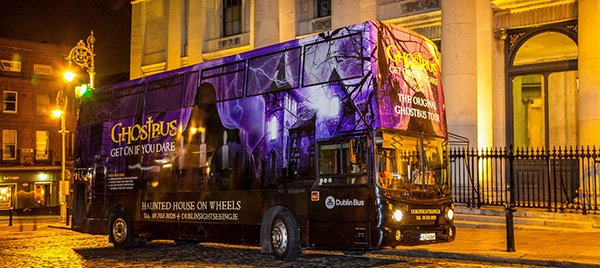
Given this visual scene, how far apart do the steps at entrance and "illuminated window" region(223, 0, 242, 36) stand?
50.5ft

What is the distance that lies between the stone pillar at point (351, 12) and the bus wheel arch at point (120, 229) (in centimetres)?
1155

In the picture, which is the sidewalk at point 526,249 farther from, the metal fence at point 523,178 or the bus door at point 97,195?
the bus door at point 97,195

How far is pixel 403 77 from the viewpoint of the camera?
11656mm

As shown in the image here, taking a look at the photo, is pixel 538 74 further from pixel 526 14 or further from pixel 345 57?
pixel 345 57

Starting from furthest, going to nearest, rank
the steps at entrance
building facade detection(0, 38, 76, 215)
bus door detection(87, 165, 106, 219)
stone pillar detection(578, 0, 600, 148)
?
building facade detection(0, 38, 76, 215), stone pillar detection(578, 0, 600, 148), bus door detection(87, 165, 106, 219), the steps at entrance

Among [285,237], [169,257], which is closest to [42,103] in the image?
[169,257]

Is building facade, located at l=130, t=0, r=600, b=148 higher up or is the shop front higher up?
building facade, located at l=130, t=0, r=600, b=148

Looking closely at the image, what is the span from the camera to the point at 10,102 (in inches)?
1918

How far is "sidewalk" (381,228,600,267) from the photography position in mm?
11930

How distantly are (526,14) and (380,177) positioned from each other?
12644mm

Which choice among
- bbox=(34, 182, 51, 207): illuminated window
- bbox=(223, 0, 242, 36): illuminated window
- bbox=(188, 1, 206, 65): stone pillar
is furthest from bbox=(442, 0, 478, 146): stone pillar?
bbox=(34, 182, 51, 207): illuminated window

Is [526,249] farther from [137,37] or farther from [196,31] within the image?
[137,37]

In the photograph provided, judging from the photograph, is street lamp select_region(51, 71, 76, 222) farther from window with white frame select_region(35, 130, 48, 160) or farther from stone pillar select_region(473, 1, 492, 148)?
window with white frame select_region(35, 130, 48, 160)

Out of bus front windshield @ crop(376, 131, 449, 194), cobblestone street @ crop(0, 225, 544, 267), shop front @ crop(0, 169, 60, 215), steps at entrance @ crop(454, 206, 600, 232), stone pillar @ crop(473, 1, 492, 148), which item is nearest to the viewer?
bus front windshield @ crop(376, 131, 449, 194)
